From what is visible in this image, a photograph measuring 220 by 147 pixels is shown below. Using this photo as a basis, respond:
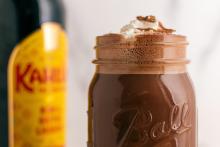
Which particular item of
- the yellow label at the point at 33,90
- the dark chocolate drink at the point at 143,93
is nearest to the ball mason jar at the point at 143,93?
the dark chocolate drink at the point at 143,93

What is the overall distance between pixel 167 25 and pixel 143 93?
0.26 meters

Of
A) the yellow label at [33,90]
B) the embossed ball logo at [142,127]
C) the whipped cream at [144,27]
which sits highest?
the whipped cream at [144,27]

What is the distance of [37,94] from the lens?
57 centimetres

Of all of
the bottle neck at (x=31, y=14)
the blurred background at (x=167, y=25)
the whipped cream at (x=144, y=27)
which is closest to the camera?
the bottle neck at (x=31, y=14)

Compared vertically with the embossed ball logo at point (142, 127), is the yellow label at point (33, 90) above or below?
above

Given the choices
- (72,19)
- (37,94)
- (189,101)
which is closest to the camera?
(37,94)

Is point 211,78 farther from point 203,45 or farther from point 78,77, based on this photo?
point 78,77

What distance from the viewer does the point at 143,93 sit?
2.04ft

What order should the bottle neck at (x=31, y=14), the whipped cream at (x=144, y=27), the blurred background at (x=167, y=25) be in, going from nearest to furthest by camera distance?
the bottle neck at (x=31, y=14) < the whipped cream at (x=144, y=27) < the blurred background at (x=167, y=25)

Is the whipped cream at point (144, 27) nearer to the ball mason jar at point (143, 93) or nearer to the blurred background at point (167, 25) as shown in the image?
the ball mason jar at point (143, 93)

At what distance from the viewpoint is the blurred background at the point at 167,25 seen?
783 millimetres

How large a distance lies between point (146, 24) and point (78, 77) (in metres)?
0.20

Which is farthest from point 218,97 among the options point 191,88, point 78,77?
point 78,77

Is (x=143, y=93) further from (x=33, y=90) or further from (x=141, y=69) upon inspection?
(x=33, y=90)
